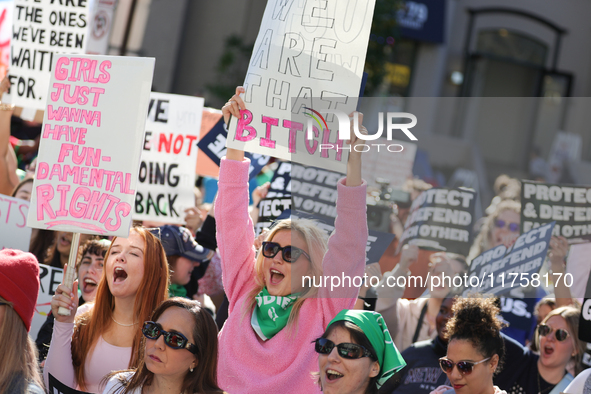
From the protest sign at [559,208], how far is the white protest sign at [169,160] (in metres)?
2.25

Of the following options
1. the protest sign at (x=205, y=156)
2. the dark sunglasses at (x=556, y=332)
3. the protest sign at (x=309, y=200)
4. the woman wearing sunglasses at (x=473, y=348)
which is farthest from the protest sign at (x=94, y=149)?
the dark sunglasses at (x=556, y=332)

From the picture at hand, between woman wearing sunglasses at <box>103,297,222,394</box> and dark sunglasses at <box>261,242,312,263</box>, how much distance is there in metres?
0.46

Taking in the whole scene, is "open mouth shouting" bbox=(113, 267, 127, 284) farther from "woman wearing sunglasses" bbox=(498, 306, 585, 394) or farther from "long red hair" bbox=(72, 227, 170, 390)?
"woman wearing sunglasses" bbox=(498, 306, 585, 394)

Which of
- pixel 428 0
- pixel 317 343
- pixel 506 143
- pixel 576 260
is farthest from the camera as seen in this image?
pixel 506 143

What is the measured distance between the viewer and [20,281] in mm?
2930

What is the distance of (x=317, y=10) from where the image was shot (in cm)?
347

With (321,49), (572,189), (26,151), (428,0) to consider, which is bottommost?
(26,151)

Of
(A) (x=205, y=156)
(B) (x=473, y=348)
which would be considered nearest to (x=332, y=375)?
(B) (x=473, y=348)

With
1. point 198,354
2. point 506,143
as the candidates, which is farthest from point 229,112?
point 506,143

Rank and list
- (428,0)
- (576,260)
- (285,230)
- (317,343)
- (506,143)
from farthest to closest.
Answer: (506,143) → (428,0) → (576,260) → (285,230) → (317,343)

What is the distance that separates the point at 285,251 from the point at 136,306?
774 millimetres

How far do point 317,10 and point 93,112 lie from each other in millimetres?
1145

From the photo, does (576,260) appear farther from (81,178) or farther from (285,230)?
(81,178)

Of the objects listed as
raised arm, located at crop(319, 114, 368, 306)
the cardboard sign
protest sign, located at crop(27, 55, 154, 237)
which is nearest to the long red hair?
the cardboard sign
